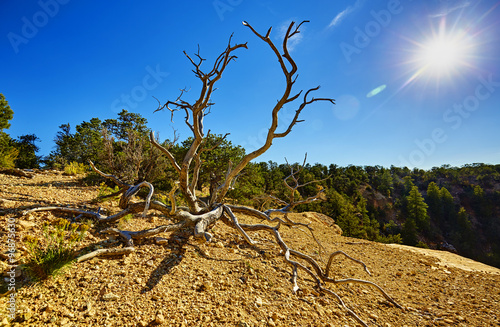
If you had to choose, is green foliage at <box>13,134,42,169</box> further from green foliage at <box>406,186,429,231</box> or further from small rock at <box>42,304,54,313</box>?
green foliage at <box>406,186,429,231</box>

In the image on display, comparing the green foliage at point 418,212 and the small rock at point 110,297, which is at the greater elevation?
the green foliage at point 418,212

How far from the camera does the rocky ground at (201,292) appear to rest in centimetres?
172

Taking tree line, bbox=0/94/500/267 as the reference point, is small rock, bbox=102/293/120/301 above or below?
below

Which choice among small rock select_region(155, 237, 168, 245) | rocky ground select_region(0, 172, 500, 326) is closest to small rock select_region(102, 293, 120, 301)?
rocky ground select_region(0, 172, 500, 326)

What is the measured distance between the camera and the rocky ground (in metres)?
1.72

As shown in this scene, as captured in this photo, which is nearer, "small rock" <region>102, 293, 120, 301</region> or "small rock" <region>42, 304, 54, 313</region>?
"small rock" <region>42, 304, 54, 313</region>

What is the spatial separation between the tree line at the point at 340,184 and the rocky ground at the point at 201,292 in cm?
187

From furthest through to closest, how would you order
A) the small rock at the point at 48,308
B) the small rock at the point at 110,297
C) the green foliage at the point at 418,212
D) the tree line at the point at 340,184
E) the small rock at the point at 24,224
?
1. the green foliage at the point at 418,212
2. the tree line at the point at 340,184
3. the small rock at the point at 24,224
4. the small rock at the point at 110,297
5. the small rock at the point at 48,308

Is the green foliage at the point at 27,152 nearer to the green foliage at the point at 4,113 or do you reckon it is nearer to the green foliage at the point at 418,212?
the green foliage at the point at 4,113

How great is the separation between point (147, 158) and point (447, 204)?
68515 mm

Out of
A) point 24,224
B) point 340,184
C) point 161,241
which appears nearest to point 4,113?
point 24,224

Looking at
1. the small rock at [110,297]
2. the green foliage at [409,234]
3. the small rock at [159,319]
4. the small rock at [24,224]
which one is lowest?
the small rock at [159,319]

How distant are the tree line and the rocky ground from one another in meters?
1.87

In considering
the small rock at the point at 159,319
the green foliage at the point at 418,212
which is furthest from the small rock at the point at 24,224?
the green foliage at the point at 418,212
